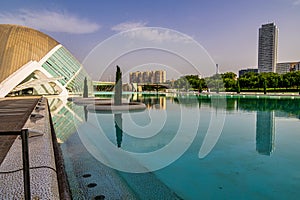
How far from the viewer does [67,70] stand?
28.0 meters

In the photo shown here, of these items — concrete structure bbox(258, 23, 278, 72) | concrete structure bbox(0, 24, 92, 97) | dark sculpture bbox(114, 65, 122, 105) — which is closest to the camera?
dark sculpture bbox(114, 65, 122, 105)

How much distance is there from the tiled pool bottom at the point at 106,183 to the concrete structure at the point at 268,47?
119 metres

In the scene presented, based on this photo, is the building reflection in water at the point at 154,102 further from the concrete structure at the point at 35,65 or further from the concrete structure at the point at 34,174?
the concrete structure at the point at 35,65

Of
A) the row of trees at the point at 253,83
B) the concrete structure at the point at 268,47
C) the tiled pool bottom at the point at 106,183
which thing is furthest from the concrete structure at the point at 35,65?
the concrete structure at the point at 268,47

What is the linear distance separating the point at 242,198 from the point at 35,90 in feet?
94.1

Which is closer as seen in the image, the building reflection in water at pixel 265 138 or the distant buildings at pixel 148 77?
the building reflection in water at pixel 265 138

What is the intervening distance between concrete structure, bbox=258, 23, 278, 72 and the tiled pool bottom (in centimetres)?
11945

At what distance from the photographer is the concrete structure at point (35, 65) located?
22139mm

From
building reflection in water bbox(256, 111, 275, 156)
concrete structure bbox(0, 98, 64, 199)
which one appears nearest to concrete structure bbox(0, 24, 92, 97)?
concrete structure bbox(0, 98, 64, 199)

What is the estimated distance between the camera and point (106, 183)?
2822 millimetres

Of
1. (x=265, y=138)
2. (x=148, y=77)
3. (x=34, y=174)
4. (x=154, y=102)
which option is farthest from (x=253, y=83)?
(x=34, y=174)

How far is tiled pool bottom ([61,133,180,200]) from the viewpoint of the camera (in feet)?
8.43

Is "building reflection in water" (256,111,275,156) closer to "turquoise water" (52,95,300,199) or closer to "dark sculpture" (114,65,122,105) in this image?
"turquoise water" (52,95,300,199)

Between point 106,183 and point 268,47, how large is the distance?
408ft
